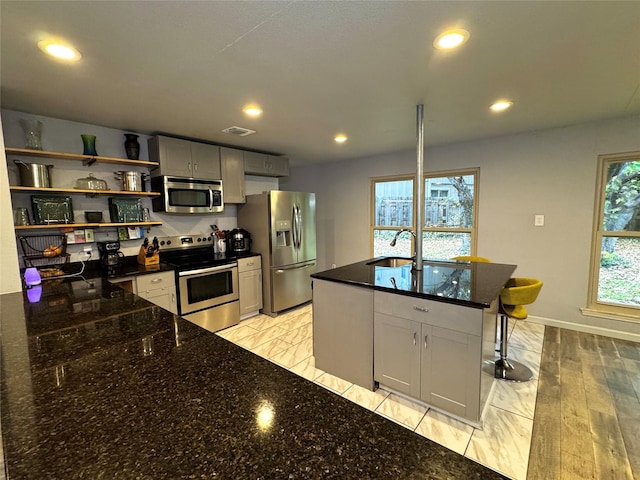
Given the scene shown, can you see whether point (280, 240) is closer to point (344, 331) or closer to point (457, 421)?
point (344, 331)

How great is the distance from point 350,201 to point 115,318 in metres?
4.25

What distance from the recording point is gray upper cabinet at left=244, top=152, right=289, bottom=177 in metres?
4.08

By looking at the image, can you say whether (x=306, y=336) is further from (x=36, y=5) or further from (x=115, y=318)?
(x=36, y=5)

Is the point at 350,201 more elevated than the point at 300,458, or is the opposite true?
the point at 350,201

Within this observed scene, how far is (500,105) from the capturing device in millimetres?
2561

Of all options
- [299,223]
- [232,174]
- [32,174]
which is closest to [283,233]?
[299,223]

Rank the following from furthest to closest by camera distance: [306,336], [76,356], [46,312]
→ 1. [306,336]
2. [46,312]
3. [76,356]

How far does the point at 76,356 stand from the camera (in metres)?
1.01

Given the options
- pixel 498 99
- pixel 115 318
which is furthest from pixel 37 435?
pixel 498 99

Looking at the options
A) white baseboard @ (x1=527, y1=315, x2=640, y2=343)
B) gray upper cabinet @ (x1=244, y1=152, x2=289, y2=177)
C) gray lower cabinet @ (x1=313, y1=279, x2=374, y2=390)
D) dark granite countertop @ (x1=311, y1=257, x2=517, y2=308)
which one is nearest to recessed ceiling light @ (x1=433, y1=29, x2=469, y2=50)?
dark granite countertop @ (x1=311, y1=257, x2=517, y2=308)

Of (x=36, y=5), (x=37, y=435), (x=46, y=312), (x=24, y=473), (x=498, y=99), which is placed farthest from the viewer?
(x=498, y=99)

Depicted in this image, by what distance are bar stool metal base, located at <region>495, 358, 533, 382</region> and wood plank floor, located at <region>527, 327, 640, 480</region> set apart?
4.1 inches

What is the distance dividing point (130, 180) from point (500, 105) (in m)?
3.67

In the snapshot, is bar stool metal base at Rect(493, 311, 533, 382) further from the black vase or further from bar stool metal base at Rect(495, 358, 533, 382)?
the black vase
